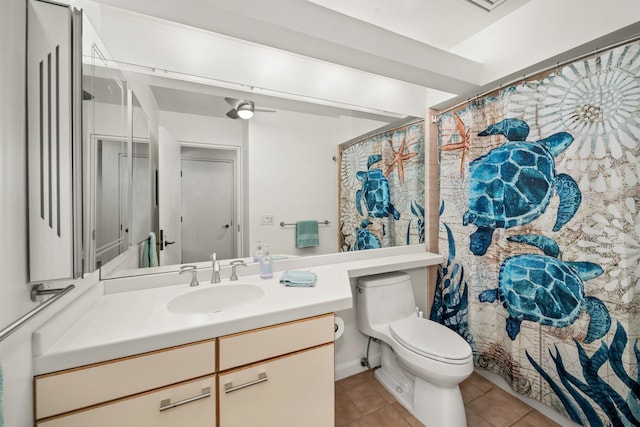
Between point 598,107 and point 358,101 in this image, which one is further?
point 358,101

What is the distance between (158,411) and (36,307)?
50 cm

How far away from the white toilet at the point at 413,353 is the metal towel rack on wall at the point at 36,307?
4.92 feet

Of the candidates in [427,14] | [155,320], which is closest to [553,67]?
[427,14]

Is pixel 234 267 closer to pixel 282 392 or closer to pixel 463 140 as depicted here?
pixel 282 392

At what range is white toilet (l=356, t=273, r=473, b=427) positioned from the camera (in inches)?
52.9

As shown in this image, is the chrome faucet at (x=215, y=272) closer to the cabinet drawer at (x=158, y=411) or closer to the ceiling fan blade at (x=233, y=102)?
the cabinet drawer at (x=158, y=411)

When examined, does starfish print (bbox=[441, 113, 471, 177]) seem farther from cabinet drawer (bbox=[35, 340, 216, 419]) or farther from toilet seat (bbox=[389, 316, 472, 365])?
cabinet drawer (bbox=[35, 340, 216, 419])

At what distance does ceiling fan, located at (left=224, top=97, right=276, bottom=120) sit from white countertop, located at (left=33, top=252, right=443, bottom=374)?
0.97m

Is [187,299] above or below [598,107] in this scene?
below

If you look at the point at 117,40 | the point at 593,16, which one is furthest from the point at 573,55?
the point at 117,40

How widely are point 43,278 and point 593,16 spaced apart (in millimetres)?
2424

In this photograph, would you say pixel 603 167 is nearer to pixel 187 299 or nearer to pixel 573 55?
pixel 573 55

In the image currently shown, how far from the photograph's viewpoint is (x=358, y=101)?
74.7 inches

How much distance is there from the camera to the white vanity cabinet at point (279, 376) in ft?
3.13
